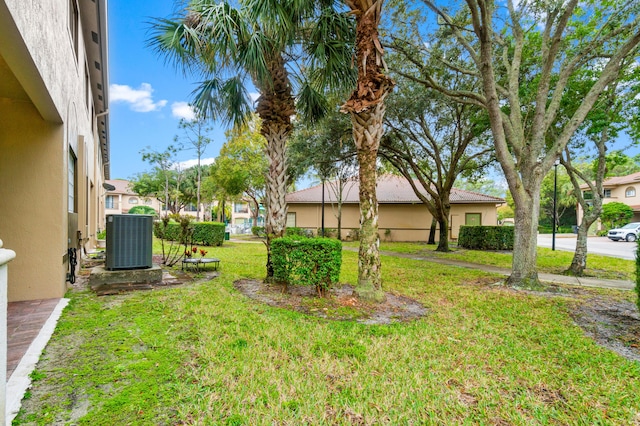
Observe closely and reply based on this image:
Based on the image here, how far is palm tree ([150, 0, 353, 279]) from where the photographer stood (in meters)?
6.04

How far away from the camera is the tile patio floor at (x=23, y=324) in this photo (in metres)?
3.22

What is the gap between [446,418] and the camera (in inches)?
99.0

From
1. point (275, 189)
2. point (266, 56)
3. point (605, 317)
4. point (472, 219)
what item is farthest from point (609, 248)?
→ point (266, 56)

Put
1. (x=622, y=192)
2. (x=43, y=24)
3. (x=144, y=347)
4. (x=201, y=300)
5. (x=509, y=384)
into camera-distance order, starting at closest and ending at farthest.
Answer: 1. (x=509, y=384)
2. (x=144, y=347)
3. (x=43, y=24)
4. (x=201, y=300)
5. (x=622, y=192)

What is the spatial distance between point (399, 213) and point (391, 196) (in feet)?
5.09

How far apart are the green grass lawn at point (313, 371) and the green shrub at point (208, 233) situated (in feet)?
37.4

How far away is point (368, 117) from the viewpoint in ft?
19.8

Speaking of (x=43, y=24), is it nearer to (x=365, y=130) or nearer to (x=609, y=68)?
(x=365, y=130)

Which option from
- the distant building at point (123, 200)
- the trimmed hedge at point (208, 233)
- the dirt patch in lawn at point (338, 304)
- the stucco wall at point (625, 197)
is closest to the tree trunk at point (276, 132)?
the dirt patch in lawn at point (338, 304)

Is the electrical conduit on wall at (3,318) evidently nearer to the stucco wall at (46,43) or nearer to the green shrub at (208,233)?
the stucco wall at (46,43)

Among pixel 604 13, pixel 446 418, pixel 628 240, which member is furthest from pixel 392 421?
pixel 628 240

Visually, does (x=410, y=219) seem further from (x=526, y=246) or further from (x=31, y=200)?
(x=31, y=200)

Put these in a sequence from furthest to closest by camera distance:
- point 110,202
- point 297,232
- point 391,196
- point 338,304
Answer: point 110,202 → point 391,196 → point 297,232 → point 338,304

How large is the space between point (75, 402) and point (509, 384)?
3.99 meters
